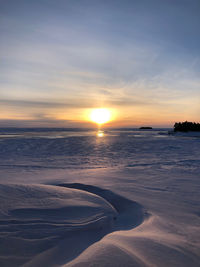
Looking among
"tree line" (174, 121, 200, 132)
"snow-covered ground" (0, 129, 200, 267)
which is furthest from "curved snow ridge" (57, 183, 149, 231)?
"tree line" (174, 121, 200, 132)

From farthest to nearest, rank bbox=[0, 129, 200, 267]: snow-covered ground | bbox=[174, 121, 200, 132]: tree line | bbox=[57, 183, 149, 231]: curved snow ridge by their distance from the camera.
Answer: bbox=[174, 121, 200, 132]: tree line, bbox=[57, 183, 149, 231]: curved snow ridge, bbox=[0, 129, 200, 267]: snow-covered ground

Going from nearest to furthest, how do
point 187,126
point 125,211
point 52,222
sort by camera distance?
point 52,222 < point 125,211 < point 187,126

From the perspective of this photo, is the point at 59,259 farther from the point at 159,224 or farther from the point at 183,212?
the point at 183,212

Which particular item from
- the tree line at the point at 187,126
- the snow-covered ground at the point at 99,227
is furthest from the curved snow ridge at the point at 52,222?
the tree line at the point at 187,126

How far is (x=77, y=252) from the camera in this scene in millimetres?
1624

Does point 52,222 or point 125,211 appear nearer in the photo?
point 52,222

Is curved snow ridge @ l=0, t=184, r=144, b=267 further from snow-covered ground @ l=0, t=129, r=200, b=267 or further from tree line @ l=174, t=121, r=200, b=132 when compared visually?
tree line @ l=174, t=121, r=200, b=132

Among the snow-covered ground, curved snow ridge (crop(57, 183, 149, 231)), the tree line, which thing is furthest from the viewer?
the tree line

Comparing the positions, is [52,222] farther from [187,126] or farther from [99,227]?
[187,126]

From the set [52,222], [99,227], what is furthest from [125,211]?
[52,222]

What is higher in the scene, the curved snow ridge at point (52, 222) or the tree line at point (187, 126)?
the tree line at point (187, 126)

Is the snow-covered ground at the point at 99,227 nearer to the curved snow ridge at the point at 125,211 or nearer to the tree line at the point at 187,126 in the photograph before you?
the curved snow ridge at the point at 125,211

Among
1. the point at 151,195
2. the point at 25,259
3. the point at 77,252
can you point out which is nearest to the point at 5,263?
the point at 25,259

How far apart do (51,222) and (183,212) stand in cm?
184
